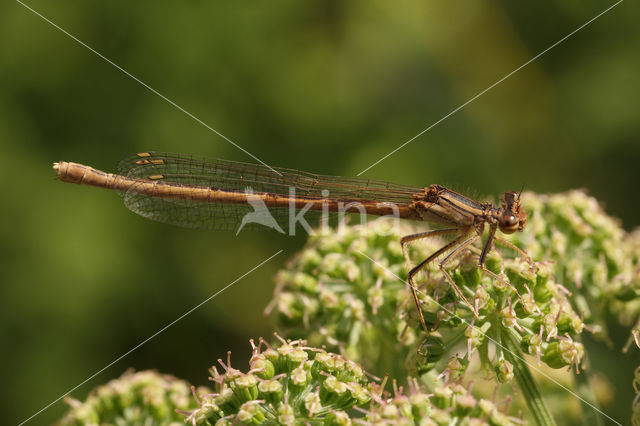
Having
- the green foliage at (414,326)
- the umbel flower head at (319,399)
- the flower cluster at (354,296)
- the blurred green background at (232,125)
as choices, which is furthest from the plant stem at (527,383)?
the blurred green background at (232,125)

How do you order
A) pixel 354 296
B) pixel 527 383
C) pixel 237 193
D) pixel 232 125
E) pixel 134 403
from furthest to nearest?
pixel 232 125
pixel 237 193
pixel 134 403
pixel 354 296
pixel 527 383

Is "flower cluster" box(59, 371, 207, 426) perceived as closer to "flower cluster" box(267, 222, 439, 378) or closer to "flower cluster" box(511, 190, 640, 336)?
"flower cluster" box(267, 222, 439, 378)

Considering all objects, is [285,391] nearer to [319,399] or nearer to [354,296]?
[319,399]

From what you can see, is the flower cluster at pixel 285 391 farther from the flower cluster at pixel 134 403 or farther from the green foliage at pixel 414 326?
the flower cluster at pixel 134 403

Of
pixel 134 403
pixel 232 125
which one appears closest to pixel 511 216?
pixel 134 403

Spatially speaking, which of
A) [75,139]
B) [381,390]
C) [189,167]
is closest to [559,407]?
[381,390]

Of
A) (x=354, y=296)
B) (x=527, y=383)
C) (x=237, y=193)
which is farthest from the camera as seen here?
(x=237, y=193)
